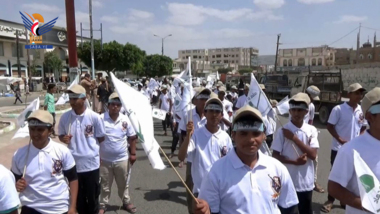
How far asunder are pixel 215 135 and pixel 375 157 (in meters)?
1.65

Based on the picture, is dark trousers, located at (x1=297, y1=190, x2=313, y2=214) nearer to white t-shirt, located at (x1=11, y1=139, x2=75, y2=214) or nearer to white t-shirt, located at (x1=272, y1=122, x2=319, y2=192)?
white t-shirt, located at (x1=272, y1=122, x2=319, y2=192)

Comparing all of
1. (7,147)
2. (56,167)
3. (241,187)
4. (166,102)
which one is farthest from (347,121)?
(7,147)

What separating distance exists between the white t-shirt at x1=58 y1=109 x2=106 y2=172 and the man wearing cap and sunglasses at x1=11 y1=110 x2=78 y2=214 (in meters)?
1.07

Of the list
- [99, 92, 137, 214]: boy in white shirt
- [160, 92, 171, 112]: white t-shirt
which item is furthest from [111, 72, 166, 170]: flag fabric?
[160, 92, 171, 112]: white t-shirt

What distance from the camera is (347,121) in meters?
4.89

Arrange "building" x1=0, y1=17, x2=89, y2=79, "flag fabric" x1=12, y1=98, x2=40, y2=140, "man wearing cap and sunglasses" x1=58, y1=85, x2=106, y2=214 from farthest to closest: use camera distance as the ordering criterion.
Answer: "building" x1=0, y1=17, x2=89, y2=79, "man wearing cap and sunglasses" x1=58, y1=85, x2=106, y2=214, "flag fabric" x1=12, y1=98, x2=40, y2=140

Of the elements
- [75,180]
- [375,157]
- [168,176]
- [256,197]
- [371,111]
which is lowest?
[168,176]

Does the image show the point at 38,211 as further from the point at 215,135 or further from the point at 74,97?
the point at 215,135

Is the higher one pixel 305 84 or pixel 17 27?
pixel 17 27

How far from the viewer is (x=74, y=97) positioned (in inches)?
167

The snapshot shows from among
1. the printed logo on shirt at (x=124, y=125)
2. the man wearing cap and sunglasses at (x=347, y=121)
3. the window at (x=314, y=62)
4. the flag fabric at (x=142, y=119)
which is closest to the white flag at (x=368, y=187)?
the flag fabric at (x=142, y=119)

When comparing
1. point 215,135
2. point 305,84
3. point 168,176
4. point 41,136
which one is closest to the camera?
point 41,136

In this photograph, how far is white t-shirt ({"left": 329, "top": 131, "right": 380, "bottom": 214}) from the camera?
217 centimetres

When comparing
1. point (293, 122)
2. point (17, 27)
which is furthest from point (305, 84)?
point (17, 27)
